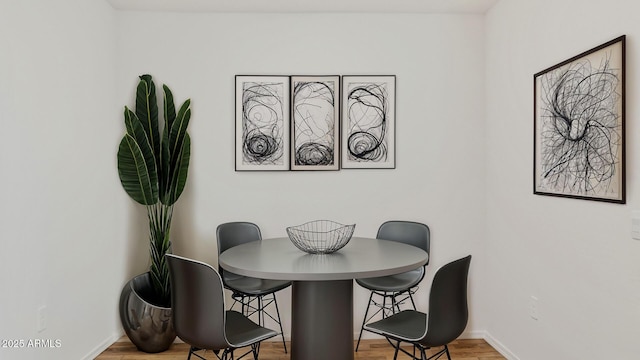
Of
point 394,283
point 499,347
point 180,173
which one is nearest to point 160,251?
point 180,173

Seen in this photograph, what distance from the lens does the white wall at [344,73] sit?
11.6ft

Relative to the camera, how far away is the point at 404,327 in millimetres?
2203

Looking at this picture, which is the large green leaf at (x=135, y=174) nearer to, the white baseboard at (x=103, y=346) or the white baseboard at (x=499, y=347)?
the white baseboard at (x=103, y=346)

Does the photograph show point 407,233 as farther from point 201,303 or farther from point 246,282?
point 201,303

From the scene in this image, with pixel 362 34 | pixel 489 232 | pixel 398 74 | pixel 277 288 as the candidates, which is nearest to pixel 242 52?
pixel 362 34

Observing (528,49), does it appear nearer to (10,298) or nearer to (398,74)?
(398,74)

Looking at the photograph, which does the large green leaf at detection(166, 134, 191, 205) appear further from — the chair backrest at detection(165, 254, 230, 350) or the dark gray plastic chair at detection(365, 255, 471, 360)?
the dark gray plastic chair at detection(365, 255, 471, 360)

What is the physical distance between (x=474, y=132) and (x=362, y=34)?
49.9 inches

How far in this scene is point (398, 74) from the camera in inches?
141

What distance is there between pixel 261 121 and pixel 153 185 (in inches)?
39.2

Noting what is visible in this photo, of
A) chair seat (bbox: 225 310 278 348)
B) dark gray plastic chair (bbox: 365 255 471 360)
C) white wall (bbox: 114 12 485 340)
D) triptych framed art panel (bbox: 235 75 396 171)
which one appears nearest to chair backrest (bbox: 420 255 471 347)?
dark gray plastic chair (bbox: 365 255 471 360)

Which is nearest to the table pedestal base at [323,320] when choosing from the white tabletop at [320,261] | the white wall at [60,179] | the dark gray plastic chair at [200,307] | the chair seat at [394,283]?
the white tabletop at [320,261]

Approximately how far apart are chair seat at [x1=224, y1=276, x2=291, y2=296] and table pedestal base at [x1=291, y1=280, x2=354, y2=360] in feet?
1.68

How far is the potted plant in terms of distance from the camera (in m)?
3.09
